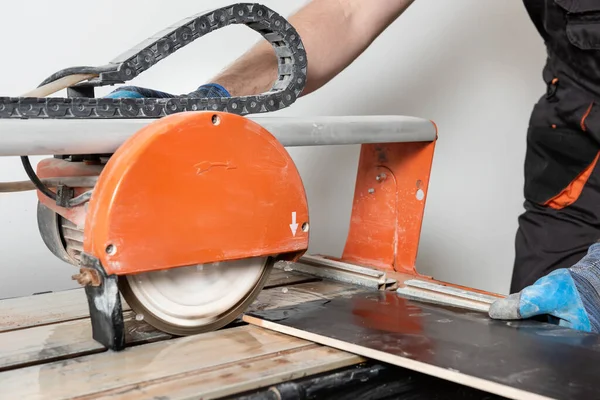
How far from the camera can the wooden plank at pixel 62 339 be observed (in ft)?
3.18

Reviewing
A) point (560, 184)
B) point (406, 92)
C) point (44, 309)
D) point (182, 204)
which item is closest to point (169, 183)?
point (182, 204)

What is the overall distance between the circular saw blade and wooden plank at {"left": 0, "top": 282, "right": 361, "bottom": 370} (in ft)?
0.12

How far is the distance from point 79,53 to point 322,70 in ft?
2.29

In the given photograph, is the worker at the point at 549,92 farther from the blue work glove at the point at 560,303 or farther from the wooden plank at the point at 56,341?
the wooden plank at the point at 56,341

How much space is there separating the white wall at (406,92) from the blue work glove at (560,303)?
1.23 m

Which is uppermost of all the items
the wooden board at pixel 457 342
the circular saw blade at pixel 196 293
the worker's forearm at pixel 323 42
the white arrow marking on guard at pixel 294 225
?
the worker's forearm at pixel 323 42

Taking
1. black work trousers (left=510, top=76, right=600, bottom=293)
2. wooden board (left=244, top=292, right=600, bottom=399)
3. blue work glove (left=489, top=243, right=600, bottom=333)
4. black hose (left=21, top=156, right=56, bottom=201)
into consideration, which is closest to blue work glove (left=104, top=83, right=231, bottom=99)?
black hose (left=21, top=156, right=56, bottom=201)

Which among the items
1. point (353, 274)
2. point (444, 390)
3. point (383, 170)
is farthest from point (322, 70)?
point (444, 390)

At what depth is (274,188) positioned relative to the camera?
1.07 metres

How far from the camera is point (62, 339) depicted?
41.1 inches

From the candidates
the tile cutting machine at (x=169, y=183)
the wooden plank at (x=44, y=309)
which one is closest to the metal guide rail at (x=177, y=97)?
the tile cutting machine at (x=169, y=183)

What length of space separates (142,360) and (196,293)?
15cm

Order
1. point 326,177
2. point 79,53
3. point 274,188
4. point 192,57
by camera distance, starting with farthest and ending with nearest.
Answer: point 326,177 < point 192,57 < point 79,53 < point 274,188

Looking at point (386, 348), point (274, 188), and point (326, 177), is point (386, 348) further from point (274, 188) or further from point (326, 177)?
point (326, 177)
